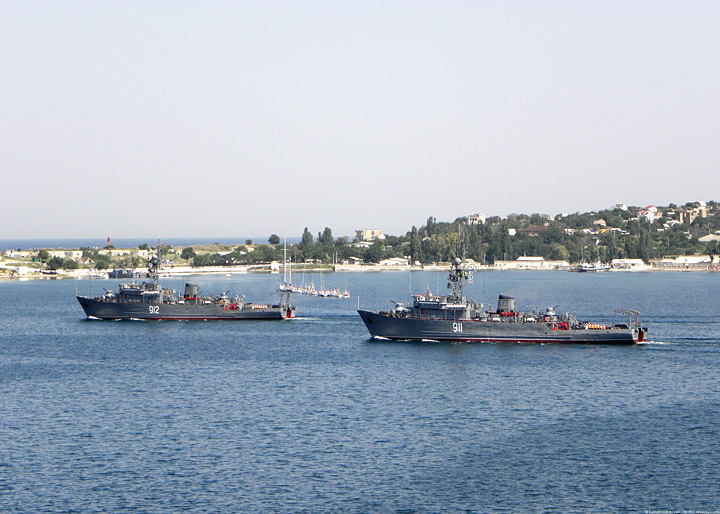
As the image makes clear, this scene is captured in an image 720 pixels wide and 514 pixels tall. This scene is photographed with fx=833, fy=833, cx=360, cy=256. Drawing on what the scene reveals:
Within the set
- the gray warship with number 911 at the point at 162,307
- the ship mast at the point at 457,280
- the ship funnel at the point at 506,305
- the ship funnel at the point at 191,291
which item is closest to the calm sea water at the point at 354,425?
the ship funnel at the point at 506,305

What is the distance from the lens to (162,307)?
11225 centimetres

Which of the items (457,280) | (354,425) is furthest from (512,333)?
(354,425)

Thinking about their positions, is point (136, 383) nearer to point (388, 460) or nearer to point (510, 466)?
point (388, 460)

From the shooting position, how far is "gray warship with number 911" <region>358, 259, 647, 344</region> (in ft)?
293

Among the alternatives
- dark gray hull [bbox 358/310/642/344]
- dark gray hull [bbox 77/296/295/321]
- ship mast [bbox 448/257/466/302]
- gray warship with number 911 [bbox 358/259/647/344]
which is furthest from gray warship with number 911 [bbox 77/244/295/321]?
ship mast [bbox 448/257/466/302]

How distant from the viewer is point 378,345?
8925 centimetres

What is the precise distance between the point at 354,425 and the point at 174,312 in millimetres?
63195

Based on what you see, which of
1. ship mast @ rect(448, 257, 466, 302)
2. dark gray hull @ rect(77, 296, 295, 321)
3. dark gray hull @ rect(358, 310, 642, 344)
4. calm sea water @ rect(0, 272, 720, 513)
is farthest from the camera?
dark gray hull @ rect(77, 296, 295, 321)

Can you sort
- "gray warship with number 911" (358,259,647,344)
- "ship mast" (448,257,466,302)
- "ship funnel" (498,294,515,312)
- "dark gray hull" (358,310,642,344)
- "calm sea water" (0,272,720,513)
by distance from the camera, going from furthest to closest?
"ship funnel" (498,294,515,312), "ship mast" (448,257,466,302), "gray warship with number 911" (358,259,647,344), "dark gray hull" (358,310,642,344), "calm sea water" (0,272,720,513)

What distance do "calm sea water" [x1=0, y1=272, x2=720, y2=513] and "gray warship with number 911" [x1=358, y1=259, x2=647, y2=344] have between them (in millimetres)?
2168

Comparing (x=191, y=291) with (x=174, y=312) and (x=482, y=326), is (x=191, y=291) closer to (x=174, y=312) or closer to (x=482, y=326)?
(x=174, y=312)

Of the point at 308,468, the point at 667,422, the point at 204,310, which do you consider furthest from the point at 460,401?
the point at 204,310

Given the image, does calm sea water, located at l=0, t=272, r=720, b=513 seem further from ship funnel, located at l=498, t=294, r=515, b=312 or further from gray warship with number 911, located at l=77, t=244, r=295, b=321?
gray warship with number 911, located at l=77, t=244, r=295, b=321

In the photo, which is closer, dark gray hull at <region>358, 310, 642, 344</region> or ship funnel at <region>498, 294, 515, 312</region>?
dark gray hull at <region>358, 310, 642, 344</region>
